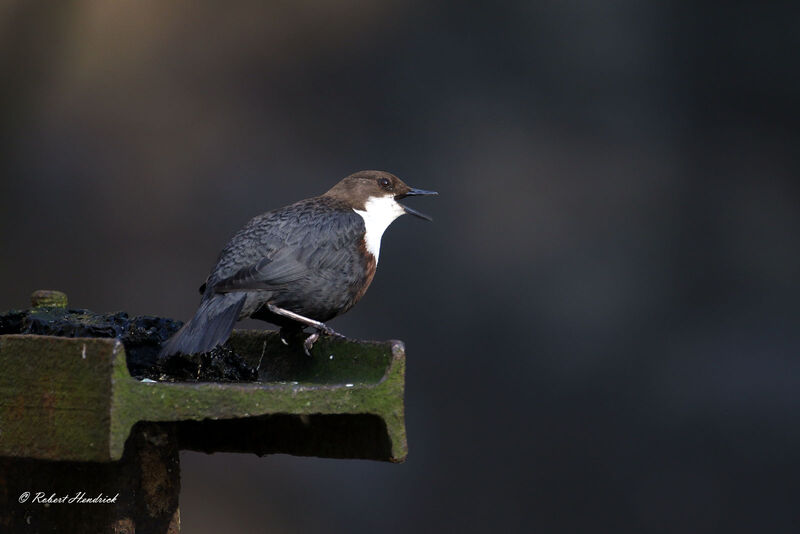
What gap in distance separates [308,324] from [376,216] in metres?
0.54

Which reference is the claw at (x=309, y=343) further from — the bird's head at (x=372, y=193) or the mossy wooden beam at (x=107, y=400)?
the bird's head at (x=372, y=193)

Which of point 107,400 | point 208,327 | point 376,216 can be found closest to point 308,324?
point 208,327

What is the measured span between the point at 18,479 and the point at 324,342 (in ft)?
2.15

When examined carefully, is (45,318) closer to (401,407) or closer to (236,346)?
(236,346)

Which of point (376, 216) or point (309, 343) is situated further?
point (376, 216)

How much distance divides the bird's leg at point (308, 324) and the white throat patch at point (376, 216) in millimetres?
347

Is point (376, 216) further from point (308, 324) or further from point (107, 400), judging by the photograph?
point (107, 400)

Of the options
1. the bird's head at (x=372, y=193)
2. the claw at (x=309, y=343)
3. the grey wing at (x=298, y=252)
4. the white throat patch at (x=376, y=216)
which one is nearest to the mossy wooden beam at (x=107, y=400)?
the claw at (x=309, y=343)

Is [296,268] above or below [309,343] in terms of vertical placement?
above

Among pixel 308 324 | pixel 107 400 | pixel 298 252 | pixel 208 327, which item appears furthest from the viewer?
pixel 298 252

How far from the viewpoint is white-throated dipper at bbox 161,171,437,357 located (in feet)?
7.60

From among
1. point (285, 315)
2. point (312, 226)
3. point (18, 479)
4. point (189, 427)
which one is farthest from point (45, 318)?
point (312, 226)

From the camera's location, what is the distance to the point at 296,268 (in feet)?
7.90

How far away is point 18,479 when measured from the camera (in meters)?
1.81
